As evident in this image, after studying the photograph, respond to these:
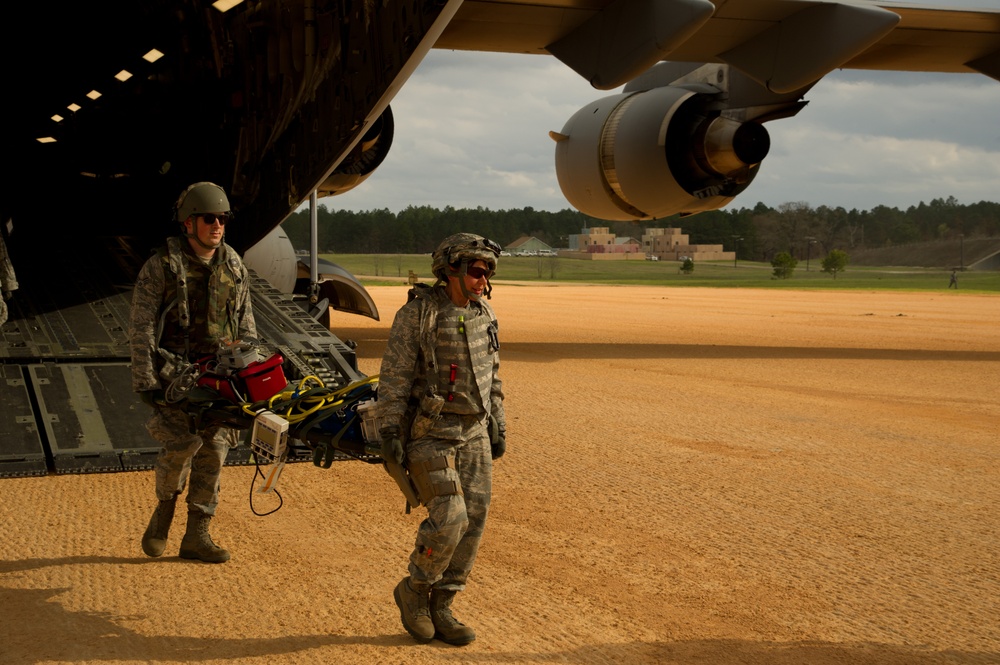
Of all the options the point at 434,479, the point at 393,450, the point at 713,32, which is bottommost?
the point at 434,479

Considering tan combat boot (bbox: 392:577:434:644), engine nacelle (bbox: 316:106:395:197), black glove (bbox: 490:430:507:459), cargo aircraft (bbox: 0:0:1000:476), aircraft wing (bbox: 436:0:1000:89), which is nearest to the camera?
tan combat boot (bbox: 392:577:434:644)

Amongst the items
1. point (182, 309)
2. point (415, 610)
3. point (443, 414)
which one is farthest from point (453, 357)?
point (182, 309)

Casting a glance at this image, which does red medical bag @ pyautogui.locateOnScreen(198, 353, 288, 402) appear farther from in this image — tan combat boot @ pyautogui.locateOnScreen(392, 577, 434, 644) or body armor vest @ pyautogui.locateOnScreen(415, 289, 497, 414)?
tan combat boot @ pyautogui.locateOnScreen(392, 577, 434, 644)

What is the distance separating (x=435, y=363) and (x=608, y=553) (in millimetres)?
1873

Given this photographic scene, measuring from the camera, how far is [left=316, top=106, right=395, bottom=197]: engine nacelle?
44.3 feet

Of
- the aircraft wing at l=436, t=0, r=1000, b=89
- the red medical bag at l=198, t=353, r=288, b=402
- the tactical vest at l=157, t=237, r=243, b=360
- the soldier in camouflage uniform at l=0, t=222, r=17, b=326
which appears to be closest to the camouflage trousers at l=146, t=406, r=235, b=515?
the tactical vest at l=157, t=237, r=243, b=360

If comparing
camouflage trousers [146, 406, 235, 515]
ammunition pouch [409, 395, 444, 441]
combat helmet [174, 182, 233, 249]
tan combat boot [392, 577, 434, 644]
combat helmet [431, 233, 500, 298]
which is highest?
combat helmet [174, 182, 233, 249]

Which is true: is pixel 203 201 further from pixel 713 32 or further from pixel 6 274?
pixel 713 32

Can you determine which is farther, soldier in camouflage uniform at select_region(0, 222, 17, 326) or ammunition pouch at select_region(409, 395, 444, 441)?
soldier in camouflage uniform at select_region(0, 222, 17, 326)

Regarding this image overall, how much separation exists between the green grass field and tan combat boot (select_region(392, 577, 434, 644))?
48.8 meters

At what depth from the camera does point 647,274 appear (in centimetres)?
6769

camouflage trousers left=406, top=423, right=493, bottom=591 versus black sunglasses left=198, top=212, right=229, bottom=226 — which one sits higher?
black sunglasses left=198, top=212, right=229, bottom=226

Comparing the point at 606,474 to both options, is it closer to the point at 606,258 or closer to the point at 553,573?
the point at 553,573

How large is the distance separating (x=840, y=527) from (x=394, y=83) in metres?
4.57
